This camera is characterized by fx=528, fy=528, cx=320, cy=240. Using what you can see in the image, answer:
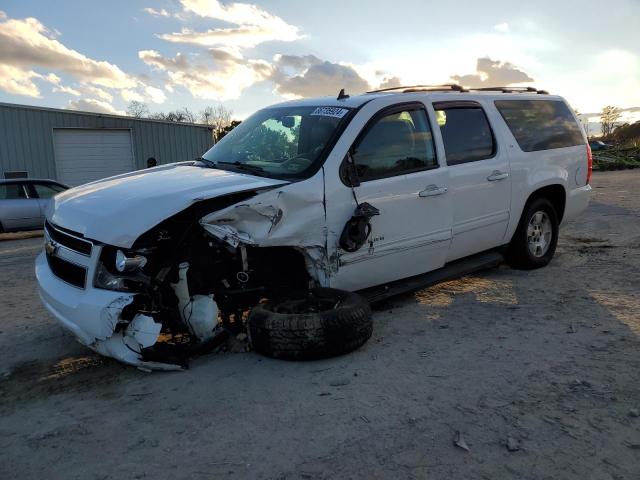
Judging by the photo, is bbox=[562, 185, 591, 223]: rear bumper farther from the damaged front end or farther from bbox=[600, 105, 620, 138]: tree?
bbox=[600, 105, 620, 138]: tree

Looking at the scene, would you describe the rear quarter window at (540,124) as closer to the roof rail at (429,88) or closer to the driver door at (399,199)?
the roof rail at (429,88)

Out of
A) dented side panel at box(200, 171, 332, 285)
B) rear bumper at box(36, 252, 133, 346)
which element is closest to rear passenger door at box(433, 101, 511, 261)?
dented side panel at box(200, 171, 332, 285)

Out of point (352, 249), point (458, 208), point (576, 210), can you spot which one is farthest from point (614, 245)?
point (352, 249)

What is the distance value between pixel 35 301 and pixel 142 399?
3081 mm

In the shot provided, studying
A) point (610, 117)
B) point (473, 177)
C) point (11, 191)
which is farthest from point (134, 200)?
point (610, 117)

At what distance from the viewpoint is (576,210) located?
253 inches

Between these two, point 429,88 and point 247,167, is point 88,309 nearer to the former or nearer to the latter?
point 247,167

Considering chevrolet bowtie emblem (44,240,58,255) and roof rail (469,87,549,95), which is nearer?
chevrolet bowtie emblem (44,240,58,255)

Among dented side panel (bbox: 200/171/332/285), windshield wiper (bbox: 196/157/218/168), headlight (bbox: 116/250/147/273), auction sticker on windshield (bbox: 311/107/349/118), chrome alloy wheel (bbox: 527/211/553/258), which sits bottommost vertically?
chrome alloy wheel (bbox: 527/211/553/258)

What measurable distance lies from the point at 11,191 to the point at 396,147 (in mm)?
10988

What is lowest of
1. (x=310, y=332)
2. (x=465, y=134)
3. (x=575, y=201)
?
(x=310, y=332)

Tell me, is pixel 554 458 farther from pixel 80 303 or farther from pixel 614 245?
pixel 614 245

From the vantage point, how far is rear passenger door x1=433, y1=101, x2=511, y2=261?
194 inches

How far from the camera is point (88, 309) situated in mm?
3381
